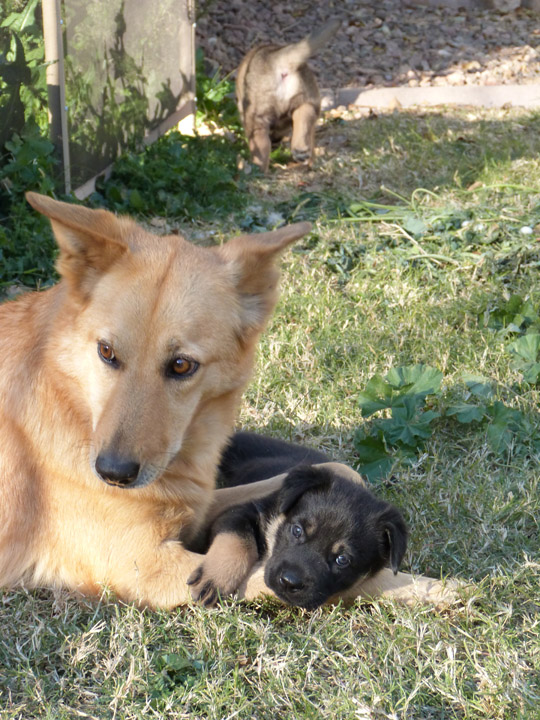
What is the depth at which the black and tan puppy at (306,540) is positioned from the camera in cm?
311

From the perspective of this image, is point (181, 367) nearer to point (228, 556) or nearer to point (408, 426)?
point (228, 556)

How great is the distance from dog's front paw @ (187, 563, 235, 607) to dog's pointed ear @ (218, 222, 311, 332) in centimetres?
97

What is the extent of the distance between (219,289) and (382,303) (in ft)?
9.25

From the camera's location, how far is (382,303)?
5.76 m

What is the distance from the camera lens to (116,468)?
2.71 metres

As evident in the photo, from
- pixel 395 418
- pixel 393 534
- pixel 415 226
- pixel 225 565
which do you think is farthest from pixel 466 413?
pixel 415 226

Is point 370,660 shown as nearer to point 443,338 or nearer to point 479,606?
point 479,606

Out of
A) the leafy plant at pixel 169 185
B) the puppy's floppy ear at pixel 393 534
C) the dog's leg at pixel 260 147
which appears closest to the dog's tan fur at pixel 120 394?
the puppy's floppy ear at pixel 393 534

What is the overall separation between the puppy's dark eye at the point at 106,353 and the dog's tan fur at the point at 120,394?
0.02 metres

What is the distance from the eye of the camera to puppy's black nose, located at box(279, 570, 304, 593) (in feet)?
10.1

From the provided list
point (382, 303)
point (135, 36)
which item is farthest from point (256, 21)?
point (382, 303)

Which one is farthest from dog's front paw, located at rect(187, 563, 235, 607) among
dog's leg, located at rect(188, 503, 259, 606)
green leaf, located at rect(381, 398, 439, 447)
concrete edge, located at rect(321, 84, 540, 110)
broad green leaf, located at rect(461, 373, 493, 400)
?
concrete edge, located at rect(321, 84, 540, 110)

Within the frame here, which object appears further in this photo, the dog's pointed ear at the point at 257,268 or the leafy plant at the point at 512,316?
the leafy plant at the point at 512,316

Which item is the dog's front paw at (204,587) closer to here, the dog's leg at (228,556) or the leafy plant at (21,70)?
the dog's leg at (228,556)
